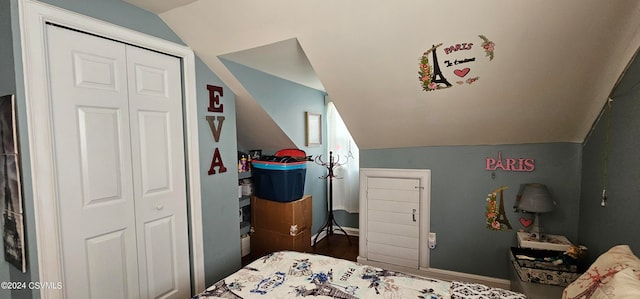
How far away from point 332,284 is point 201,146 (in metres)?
1.43

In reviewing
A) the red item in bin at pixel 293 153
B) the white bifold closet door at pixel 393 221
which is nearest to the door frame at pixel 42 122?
the red item in bin at pixel 293 153

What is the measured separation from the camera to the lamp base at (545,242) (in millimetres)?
1928

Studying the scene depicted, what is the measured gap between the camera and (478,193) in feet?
7.80

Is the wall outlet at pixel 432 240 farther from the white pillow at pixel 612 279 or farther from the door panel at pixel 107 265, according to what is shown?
the door panel at pixel 107 265

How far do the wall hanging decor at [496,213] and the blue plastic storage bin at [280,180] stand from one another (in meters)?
1.82

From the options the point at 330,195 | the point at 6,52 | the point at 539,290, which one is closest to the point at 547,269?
the point at 539,290

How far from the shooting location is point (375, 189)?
8.96 feet

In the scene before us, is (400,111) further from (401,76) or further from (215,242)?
(215,242)

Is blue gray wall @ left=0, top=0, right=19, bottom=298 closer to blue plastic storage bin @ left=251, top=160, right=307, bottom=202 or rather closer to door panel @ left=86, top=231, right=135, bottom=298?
door panel @ left=86, top=231, right=135, bottom=298

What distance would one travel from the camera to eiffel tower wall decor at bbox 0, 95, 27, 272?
1.32 metres

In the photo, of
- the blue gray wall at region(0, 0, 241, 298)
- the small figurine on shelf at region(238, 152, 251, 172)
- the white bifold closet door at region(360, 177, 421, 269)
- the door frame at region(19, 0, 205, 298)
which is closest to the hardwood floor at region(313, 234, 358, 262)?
the white bifold closet door at region(360, 177, 421, 269)

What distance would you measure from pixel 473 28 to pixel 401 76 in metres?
0.51

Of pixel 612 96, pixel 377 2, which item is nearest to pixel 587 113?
pixel 612 96

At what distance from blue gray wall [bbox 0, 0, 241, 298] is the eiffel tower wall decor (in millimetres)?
37
